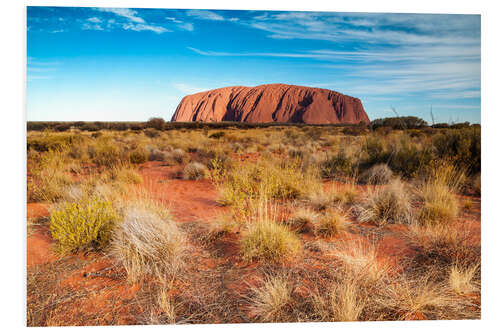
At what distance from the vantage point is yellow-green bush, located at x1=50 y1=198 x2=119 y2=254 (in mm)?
2521

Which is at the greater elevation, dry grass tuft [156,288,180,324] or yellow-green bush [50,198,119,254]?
yellow-green bush [50,198,119,254]

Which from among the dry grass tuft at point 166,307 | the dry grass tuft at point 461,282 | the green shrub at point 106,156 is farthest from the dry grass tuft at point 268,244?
the green shrub at point 106,156

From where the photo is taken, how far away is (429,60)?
325 cm

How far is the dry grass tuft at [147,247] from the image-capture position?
2.25 meters

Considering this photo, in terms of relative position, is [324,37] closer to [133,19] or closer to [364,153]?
[133,19]

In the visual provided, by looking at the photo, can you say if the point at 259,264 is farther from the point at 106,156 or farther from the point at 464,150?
the point at 106,156

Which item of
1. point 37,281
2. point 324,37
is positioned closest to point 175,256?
point 37,281

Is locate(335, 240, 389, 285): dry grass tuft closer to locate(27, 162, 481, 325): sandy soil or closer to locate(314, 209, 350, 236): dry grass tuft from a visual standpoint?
locate(27, 162, 481, 325): sandy soil

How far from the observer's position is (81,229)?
8.53 feet

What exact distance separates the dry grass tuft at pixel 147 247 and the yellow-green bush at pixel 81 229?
167mm

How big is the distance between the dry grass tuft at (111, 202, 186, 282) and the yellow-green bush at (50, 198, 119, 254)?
167mm

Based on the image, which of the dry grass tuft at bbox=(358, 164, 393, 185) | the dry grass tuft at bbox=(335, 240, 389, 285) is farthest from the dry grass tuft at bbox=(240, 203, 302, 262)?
the dry grass tuft at bbox=(358, 164, 393, 185)

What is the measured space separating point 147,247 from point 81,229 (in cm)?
77

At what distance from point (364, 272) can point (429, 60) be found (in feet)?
9.13
